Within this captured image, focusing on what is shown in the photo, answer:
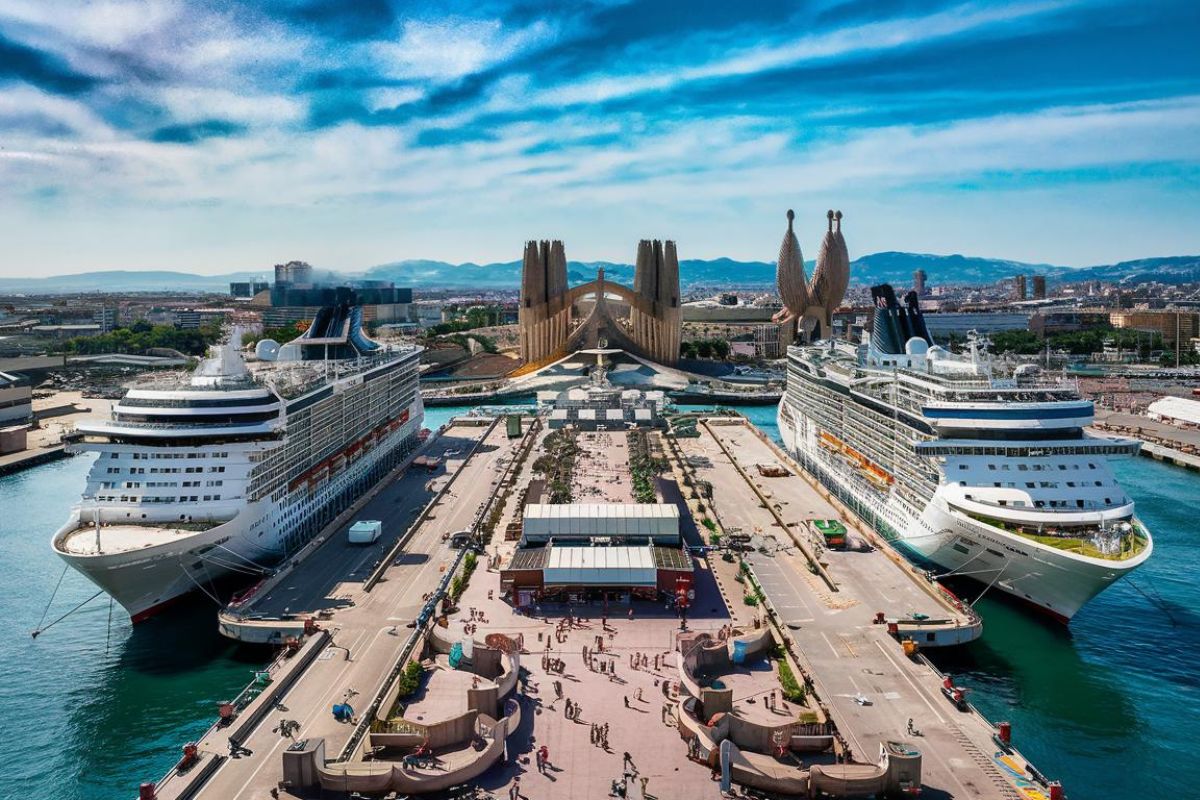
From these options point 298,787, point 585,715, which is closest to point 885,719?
point 585,715

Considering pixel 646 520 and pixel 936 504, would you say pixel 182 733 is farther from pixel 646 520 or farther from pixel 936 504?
pixel 936 504

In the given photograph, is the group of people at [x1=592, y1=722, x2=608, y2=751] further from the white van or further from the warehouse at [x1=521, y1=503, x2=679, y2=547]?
the white van

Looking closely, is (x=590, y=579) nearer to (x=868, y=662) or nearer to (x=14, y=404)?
(x=868, y=662)

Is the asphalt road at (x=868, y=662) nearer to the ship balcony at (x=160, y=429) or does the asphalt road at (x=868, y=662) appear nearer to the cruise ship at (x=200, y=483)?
the cruise ship at (x=200, y=483)

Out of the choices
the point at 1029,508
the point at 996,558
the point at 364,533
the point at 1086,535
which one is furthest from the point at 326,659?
the point at 1086,535

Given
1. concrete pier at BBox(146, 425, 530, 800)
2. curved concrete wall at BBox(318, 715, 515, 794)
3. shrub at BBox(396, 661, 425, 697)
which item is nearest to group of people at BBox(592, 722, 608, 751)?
curved concrete wall at BBox(318, 715, 515, 794)

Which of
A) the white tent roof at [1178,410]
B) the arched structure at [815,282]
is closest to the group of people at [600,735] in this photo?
the white tent roof at [1178,410]
